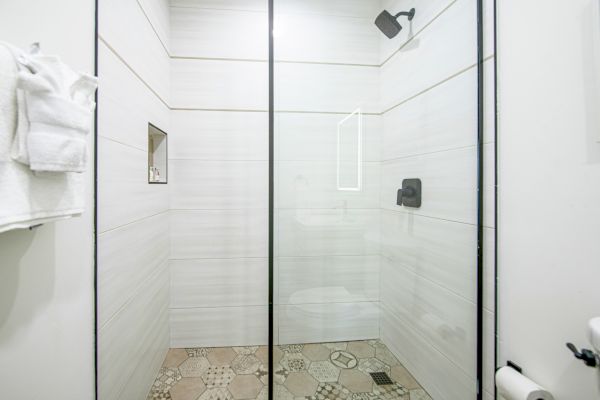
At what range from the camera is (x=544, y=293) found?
76 cm

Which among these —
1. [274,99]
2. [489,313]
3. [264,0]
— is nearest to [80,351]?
[274,99]

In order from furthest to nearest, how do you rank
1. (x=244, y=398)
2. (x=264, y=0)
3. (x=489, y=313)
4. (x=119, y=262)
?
(x=264, y=0) → (x=244, y=398) → (x=119, y=262) → (x=489, y=313)

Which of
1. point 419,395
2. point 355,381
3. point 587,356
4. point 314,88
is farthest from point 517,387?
point 314,88

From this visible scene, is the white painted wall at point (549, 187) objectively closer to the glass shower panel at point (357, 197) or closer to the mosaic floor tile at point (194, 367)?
the glass shower panel at point (357, 197)

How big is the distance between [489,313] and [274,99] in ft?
3.78

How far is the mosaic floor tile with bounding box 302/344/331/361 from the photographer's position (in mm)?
1085

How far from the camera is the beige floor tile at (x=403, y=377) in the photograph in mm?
1095

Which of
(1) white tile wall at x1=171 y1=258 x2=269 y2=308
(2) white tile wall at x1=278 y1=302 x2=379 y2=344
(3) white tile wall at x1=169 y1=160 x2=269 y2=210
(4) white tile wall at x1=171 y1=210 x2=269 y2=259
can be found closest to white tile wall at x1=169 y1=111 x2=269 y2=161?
(3) white tile wall at x1=169 y1=160 x2=269 y2=210

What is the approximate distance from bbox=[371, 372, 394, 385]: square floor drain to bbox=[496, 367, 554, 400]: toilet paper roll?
0.42 metres

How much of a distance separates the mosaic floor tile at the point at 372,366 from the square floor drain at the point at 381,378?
1 cm

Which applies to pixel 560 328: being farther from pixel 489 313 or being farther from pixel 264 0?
pixel 264 0

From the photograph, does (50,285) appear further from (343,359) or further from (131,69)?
(343,359)

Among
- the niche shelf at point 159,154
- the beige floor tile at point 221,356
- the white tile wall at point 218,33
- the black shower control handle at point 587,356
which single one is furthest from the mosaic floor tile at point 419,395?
the white tile wall at point 218,33

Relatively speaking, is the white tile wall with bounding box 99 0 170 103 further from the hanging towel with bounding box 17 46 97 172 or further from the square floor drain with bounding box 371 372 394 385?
the square floor drain with bounding box 371 372 394 385
